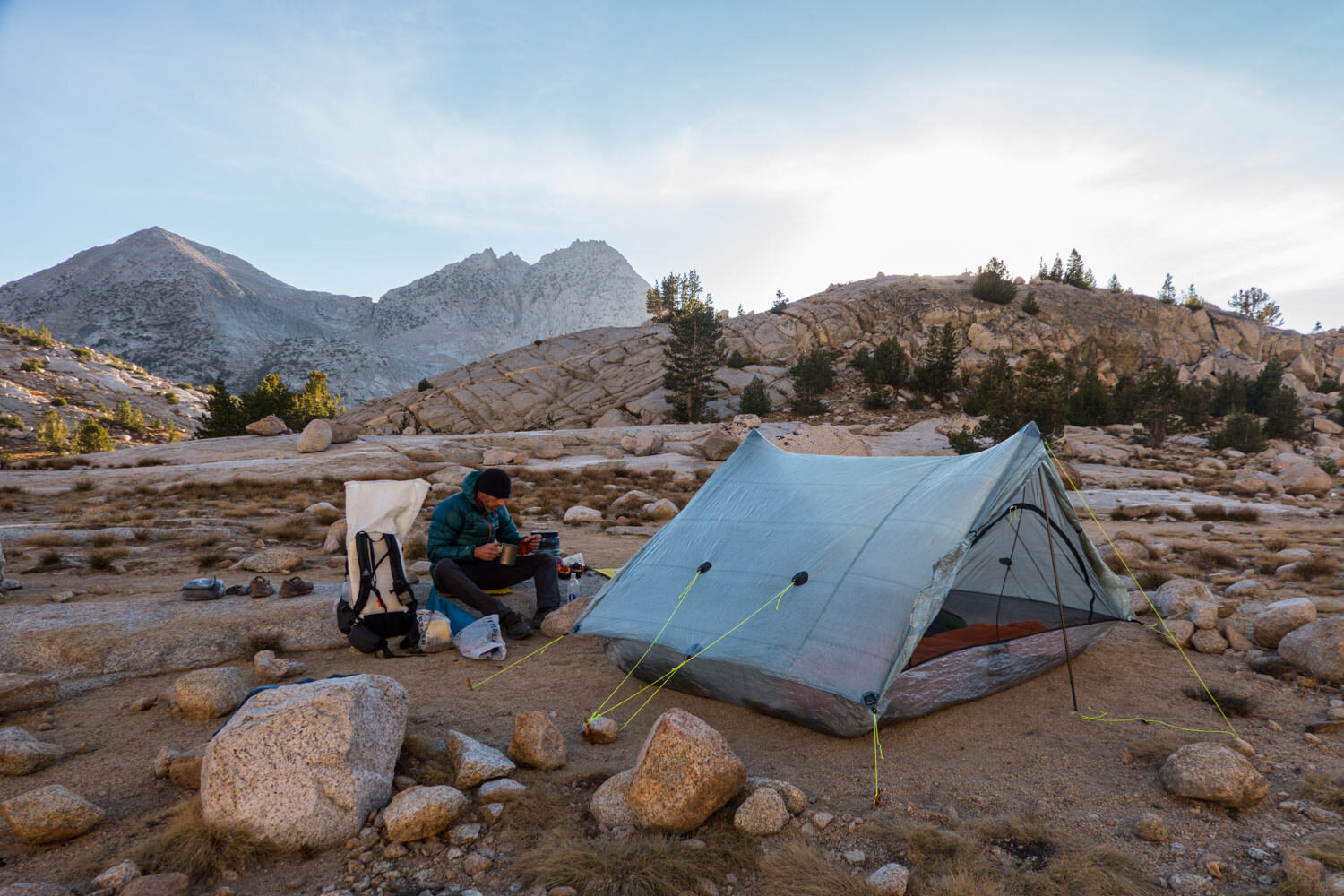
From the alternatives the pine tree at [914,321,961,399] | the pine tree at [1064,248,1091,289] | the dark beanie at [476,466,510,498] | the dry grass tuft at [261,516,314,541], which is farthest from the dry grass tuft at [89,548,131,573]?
the pine tree at [1064,248,1091,289]

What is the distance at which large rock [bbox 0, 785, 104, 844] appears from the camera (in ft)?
10.2

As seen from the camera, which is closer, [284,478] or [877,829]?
[877,829]

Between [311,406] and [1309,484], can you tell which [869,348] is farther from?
[311,406]

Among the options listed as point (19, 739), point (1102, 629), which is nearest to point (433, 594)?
point (19, 739)

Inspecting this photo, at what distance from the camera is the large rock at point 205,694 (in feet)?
15.2

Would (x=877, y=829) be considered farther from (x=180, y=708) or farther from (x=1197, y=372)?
(x=1197, y=372)

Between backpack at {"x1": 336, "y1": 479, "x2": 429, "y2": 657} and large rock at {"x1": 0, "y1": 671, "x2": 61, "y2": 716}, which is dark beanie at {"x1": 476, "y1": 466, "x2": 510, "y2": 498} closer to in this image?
backpack at {"x1": 336, "y1": 479, "x2": 429, "y2": 657}

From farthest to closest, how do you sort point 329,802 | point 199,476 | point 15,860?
point 199,476
point 329,802
point 15,860

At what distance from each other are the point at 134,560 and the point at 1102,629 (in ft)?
38.9

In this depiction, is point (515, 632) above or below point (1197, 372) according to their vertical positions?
below

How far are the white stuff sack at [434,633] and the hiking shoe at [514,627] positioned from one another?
585 millimetres

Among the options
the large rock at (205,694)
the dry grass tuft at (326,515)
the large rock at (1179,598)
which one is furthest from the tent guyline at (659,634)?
the dry grass tuft at (326,515)

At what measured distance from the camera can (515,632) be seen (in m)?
6.74

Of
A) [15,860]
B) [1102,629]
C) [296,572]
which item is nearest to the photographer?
[15,860]
